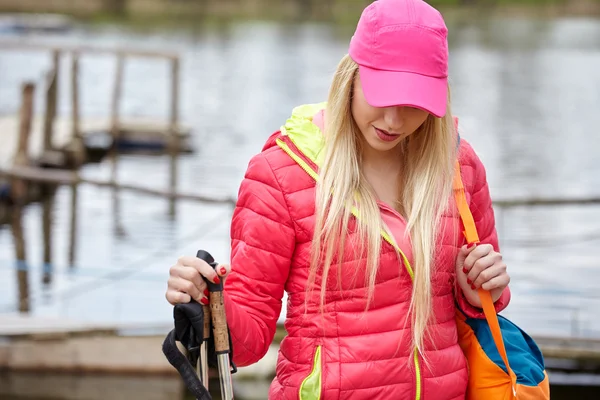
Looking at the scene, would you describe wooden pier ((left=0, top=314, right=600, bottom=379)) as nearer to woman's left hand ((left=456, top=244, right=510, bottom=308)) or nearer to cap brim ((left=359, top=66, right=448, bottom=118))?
woman's left hand ((left=456, top=244, right=510, bottom=308))

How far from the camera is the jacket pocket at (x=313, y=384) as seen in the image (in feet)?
6.38

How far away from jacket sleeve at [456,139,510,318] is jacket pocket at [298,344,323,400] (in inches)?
14.5

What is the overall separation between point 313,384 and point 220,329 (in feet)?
0.74

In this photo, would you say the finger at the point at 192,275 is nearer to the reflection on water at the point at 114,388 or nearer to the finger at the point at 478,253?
the finger at the point at 478,253

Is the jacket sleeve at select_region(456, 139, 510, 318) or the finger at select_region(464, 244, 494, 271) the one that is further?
the jacket sleeve at select_region(456, 139, 510, 318)

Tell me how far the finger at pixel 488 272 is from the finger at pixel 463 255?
38mm

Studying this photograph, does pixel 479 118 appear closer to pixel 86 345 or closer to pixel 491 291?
pixel 86 345

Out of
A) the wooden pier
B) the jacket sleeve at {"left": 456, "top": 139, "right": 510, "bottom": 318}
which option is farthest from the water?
the jacket sleeve at {"left": 456, "top": 139, "right": 510, "bottom": 318}

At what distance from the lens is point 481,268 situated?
202 cm

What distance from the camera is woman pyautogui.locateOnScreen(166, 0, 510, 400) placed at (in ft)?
6.38

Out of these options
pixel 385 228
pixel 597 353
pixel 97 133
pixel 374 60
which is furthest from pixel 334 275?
pixel 97 133

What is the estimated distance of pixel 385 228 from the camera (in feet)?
6.51

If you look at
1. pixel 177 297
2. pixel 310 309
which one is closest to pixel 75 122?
pixel 310 309

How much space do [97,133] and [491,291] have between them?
→ 16358mm
